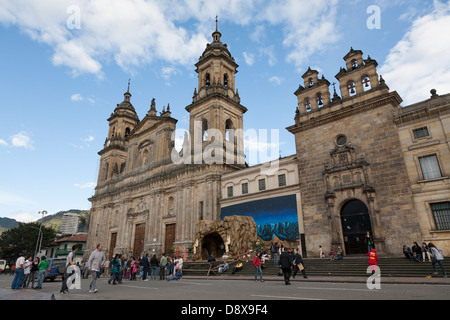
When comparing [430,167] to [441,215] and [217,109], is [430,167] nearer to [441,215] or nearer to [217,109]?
[441,215]

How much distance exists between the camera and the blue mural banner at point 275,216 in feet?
84.0

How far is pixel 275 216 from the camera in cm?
2711

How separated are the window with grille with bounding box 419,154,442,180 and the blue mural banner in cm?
1021

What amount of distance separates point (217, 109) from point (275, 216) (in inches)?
638

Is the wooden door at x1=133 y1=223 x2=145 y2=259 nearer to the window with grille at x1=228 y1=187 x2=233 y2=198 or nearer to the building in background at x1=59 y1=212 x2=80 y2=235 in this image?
the window with grille at x1=228 y1=187 x2=233 y2=198

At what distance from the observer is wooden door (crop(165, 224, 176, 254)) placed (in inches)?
1383

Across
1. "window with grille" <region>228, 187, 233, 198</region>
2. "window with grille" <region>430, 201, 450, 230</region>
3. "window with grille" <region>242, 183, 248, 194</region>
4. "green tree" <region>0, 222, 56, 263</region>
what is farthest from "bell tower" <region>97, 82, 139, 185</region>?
"window with grille" <region>430, 201, 450, 230</region>

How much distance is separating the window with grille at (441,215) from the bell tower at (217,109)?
847 inches

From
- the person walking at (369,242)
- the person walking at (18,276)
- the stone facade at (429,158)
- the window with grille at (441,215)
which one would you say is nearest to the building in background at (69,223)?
the person walking at (18,276)

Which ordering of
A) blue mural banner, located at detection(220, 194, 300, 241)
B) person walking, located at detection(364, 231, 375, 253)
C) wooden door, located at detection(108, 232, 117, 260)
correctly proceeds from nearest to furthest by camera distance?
person walking, located at detection(364, 231, 375, 253) < blue mural banner, located at detection(220, 194, 300, 241) < wooden door, located at detection(108, 232, 117, 260)

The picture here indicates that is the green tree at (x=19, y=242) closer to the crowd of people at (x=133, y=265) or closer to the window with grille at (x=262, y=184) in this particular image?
the crowd of people at (x=133, y=265)

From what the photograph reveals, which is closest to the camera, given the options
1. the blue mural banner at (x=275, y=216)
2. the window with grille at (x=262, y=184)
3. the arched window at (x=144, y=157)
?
the blue mural banner at (x=275, y=216)

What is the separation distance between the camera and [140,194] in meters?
41.5
